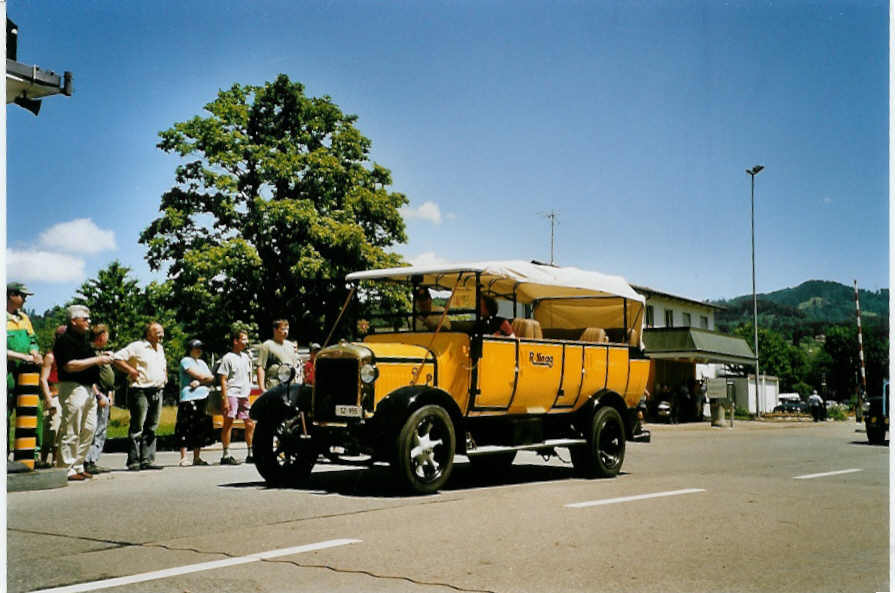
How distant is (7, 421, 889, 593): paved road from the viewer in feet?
16.7

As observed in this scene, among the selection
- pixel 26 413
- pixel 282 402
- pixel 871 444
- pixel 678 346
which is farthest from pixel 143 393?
pixel 678 346

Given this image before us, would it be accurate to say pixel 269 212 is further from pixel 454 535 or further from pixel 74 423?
pixel 454 535

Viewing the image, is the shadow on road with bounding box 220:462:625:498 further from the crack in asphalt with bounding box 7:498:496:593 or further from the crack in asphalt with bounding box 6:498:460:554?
the crack in asphalt with bounding box 7:498:496:593

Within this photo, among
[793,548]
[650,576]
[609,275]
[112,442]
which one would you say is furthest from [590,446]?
[112,442]

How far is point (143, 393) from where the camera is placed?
38.4 feet

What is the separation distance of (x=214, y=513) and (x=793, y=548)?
4449 mm

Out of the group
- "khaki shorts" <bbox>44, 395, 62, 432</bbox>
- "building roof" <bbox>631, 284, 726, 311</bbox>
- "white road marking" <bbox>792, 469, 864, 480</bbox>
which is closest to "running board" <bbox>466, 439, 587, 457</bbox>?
"white road marking" <bbox>792, 469, 864, 480</bbox>

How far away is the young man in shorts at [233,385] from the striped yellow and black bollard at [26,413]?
134 inches

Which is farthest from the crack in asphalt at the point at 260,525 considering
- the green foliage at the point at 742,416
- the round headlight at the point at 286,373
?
the green foliage at the point at 742,416

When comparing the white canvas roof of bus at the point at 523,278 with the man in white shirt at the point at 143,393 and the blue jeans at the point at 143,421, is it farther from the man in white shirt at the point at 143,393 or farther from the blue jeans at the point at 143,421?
the blue jeans at the point at 143,421

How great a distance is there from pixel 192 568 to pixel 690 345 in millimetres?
36807

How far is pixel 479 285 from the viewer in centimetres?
992

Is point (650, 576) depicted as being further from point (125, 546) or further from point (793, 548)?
point (125, 546)

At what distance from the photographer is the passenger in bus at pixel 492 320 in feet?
32.6
